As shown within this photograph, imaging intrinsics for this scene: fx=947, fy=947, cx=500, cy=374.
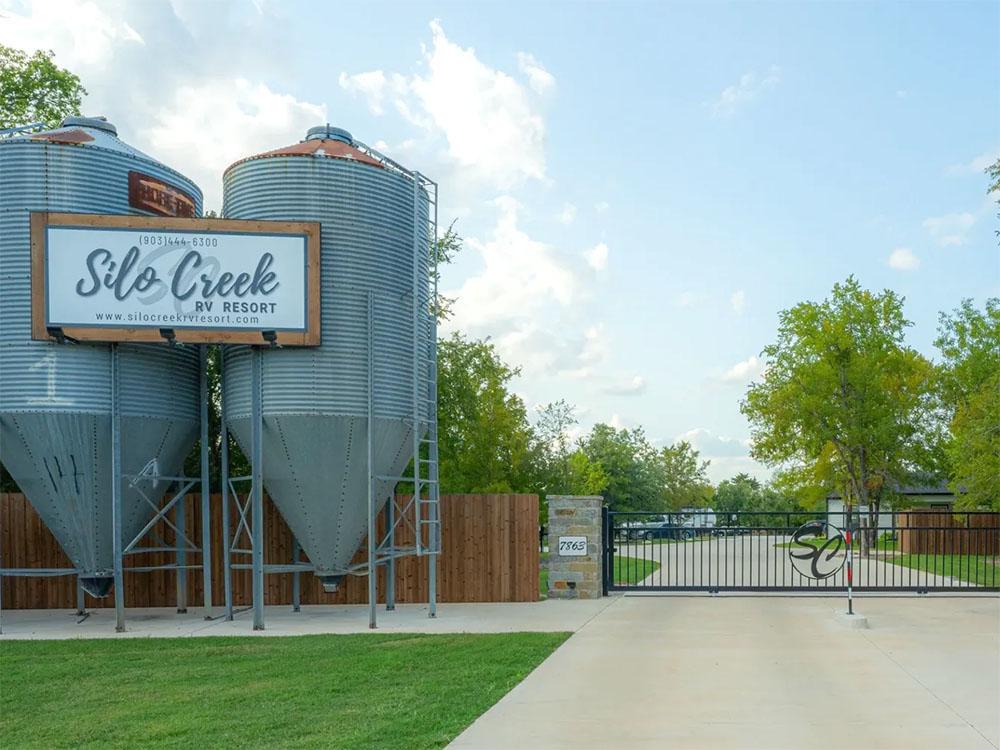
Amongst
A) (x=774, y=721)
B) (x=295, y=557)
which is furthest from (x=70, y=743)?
(x=295, y=557)

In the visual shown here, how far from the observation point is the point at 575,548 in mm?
16891

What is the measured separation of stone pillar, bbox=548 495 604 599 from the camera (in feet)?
55.2

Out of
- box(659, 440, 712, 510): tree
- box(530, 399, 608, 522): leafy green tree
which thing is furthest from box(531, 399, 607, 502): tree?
box(659, 440, 712, 510): tree

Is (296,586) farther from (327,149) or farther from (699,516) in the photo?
(699,516)

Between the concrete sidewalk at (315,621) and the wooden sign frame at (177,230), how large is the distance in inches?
163

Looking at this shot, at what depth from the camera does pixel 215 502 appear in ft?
55.5

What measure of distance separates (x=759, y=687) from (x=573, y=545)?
790 cm

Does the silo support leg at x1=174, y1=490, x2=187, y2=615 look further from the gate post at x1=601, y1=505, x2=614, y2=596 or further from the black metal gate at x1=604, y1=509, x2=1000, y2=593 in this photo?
the black metal gate at x1=604, y1=509, x2=1000, y2=593

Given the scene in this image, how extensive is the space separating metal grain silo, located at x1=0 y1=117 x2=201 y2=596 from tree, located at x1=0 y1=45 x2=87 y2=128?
10517mm

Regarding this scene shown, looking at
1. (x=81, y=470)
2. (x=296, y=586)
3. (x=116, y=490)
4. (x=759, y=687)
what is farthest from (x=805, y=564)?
(x=81, y=470)

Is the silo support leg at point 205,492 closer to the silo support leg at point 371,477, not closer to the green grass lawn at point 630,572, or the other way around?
the silo support leg at point 371,477

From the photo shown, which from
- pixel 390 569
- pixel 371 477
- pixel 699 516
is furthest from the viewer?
pixel 699 516

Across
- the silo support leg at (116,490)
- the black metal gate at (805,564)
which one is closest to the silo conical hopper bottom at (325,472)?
the silo support leg at (116,490)

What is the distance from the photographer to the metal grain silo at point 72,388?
44.3 feet
